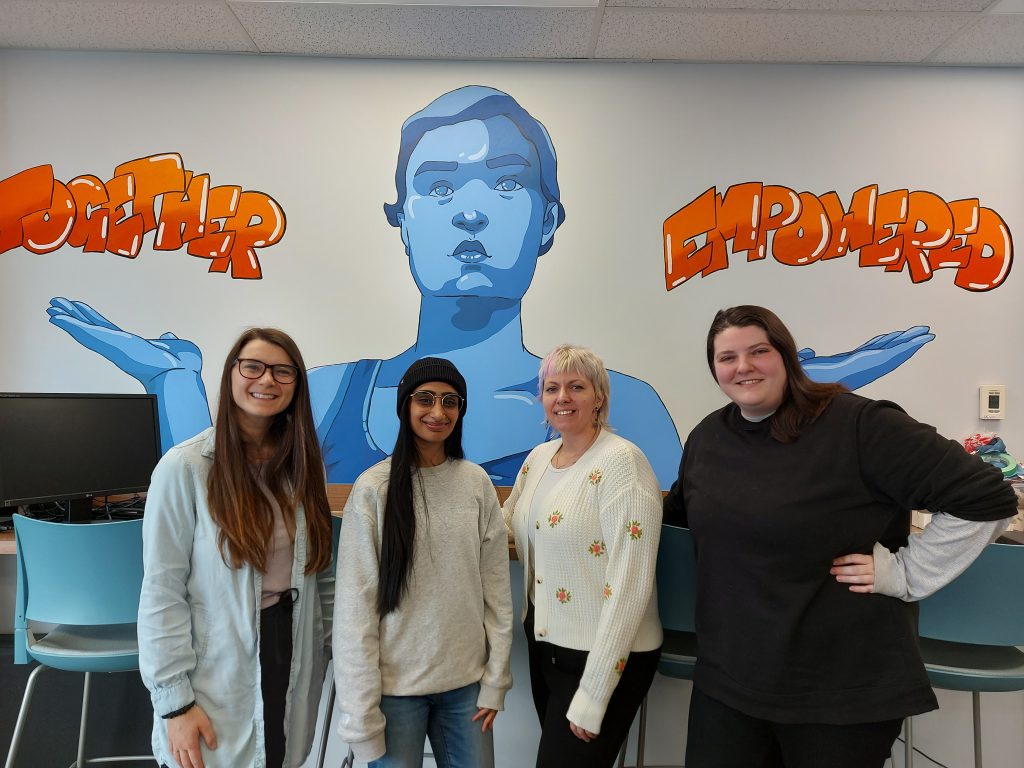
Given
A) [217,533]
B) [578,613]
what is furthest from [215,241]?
[578,613]

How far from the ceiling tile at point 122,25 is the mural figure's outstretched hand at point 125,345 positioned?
3.38 ft

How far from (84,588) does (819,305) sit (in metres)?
2.69

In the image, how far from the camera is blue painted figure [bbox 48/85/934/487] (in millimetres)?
2555

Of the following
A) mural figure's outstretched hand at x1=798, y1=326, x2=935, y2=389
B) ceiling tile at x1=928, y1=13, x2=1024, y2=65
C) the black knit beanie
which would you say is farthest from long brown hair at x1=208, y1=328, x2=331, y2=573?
ceiling tile at x1=928, y1=13, x2=1024, y2=65

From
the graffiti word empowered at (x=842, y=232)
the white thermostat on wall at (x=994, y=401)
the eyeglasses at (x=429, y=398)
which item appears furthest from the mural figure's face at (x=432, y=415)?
the white thermostat on wall at (x=994, y=401)

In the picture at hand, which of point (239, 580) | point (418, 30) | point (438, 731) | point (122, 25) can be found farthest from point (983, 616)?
point (122, 25)

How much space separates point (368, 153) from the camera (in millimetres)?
2570

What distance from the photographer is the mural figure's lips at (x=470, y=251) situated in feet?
8.41

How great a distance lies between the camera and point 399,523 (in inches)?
50.9

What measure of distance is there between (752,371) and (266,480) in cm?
105

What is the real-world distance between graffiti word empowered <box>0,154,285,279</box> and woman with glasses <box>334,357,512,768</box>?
1598 mm

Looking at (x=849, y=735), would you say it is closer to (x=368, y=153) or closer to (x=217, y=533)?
(x=217, y=533)

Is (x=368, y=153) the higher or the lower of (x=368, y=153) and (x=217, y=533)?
the higher

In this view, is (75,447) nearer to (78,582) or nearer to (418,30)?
(78,582)
